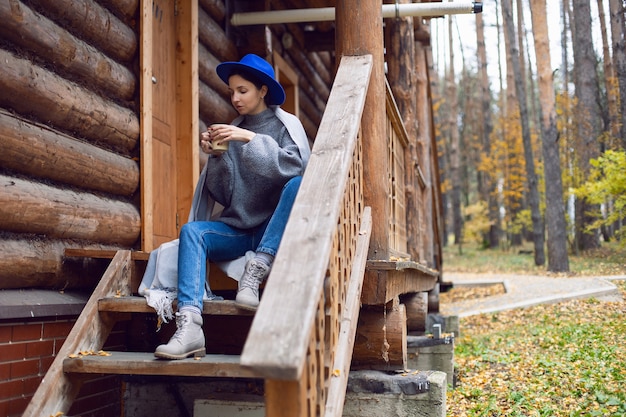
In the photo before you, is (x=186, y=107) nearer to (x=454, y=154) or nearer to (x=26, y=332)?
(x=26, y=332)

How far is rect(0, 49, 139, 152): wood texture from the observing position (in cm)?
341

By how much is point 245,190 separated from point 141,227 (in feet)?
4.59

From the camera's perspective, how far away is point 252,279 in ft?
10.8

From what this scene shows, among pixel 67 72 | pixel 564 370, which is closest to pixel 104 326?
pixel 67 72

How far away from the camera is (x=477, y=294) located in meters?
13.5

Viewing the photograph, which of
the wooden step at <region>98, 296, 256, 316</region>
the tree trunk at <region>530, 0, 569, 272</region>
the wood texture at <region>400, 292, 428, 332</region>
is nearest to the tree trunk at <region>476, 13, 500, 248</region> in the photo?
the tree trunk at <region>530, 0, 569, 272</region>

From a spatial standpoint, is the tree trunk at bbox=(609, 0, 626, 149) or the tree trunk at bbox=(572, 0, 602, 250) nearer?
the tree trunk at bbox=(609, 0, 626, 149)

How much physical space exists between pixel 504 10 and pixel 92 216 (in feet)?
60.0

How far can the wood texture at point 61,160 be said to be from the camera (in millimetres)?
3377

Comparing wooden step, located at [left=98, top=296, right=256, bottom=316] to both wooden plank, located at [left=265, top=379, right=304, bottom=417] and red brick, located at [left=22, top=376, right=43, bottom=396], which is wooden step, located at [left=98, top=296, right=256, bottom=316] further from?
wooden plank, located at [left=265, top=379, right=304, bottom=417]

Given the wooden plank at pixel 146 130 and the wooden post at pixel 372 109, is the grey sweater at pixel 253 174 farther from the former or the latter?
the wooden plank at pixel 146 130

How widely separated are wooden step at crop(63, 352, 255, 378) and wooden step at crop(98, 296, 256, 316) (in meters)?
0.27

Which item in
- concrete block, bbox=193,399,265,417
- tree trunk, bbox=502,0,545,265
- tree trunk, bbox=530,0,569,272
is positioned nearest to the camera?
concrete block, bbox=193,399,265,417

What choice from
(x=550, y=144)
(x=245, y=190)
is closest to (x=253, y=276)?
(x=245, y=190)
